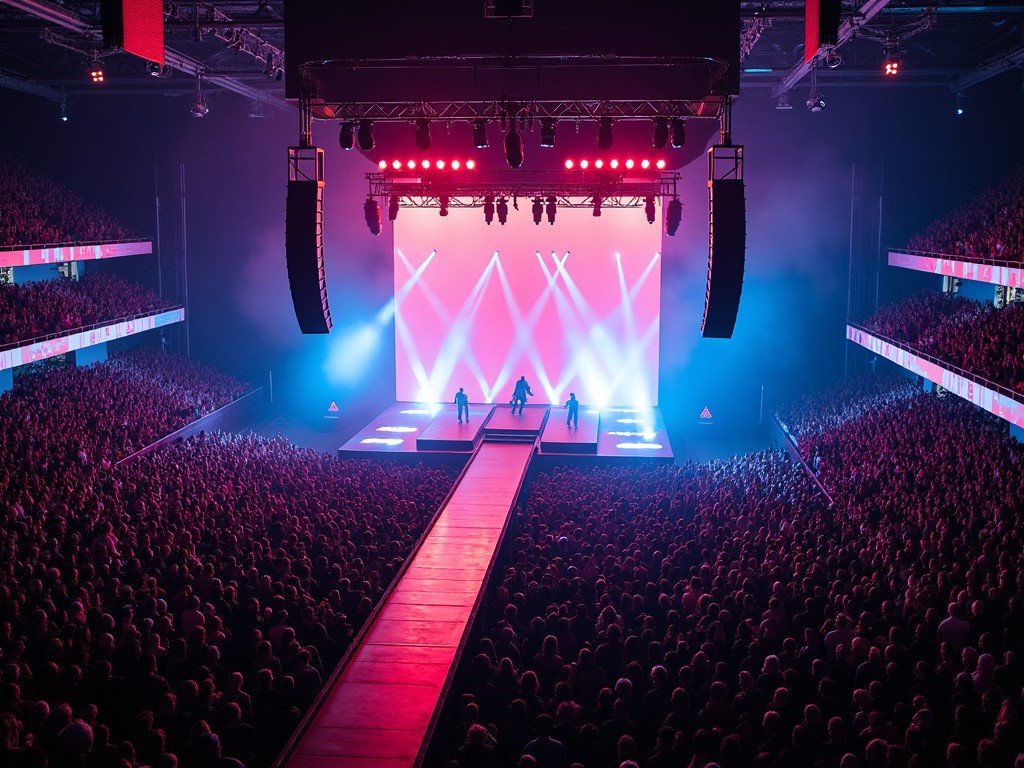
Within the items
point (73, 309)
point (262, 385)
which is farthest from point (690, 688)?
point (262, 385)

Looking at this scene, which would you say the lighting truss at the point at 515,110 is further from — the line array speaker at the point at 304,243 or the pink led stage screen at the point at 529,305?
the pink led stage screen at the point at 529,305

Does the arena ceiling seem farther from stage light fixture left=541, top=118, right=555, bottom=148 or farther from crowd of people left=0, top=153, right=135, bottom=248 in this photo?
stage light fixture left=541, top=118, right=555, bottom=148

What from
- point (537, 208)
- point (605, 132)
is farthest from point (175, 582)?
point (537, 208)

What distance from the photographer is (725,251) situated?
10281 millimetres

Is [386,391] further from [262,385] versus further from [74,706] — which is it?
[74,706]

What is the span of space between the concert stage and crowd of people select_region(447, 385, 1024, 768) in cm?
589

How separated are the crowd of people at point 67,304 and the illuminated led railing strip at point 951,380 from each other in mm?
18030

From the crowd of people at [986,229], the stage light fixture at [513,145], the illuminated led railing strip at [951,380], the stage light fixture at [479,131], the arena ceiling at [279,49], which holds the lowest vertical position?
the illuminated led railing strip at [951,380]

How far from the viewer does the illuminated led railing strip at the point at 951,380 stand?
1490 centimetres

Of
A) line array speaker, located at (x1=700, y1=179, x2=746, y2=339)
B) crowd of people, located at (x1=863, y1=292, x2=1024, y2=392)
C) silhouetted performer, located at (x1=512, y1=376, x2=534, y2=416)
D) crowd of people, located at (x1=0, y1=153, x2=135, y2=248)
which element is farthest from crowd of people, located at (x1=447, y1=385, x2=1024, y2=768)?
crowd of people, located at (x1=0, y1=153, x2=135, y2=248)

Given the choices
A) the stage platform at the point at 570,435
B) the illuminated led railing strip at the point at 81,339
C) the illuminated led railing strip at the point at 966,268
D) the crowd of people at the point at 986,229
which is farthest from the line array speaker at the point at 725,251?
the illuminated led railing strip at the point at 81,339

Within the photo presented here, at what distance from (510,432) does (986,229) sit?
36.6 ft

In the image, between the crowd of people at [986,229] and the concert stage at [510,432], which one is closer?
the crowd of people at [986,229]

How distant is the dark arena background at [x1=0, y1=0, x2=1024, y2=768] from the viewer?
8516mm
